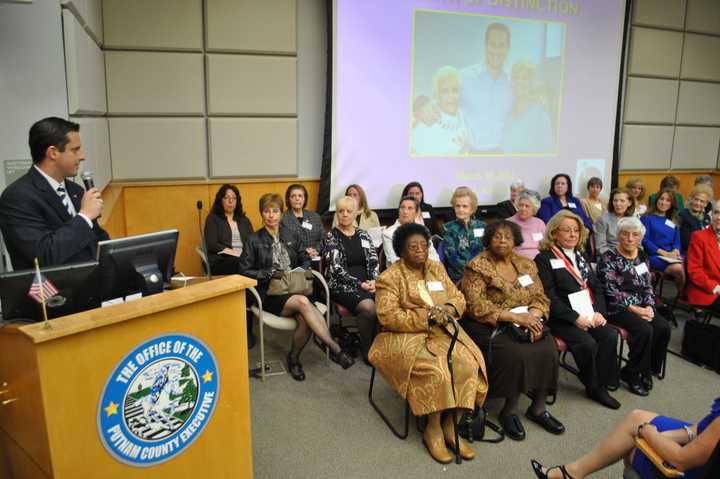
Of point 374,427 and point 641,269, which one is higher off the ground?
point 641,269

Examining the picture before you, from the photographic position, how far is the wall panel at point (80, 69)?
8.84 feet

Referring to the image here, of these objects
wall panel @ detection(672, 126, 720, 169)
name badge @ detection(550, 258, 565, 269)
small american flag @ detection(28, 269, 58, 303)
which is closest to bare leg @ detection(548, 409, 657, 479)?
name badge @ detection(550, 258, 565, 269)

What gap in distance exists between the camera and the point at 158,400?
1.51 m

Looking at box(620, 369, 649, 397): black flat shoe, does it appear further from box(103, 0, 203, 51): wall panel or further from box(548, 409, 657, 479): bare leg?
box(103, 0, 203, 51): wall panel

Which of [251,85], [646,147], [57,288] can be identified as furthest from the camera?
[646,147]

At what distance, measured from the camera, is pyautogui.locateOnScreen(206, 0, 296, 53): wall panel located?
14.4ft

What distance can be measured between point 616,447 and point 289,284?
2.14 meters

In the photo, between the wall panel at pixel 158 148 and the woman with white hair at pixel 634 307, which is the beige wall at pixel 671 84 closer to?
the woman with white hair at pixel 634 307

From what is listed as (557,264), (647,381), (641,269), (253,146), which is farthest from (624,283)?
(253,146)

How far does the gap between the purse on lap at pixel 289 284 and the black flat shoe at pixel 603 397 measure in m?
1.93

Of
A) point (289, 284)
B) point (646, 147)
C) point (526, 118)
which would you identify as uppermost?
point (526, 118)

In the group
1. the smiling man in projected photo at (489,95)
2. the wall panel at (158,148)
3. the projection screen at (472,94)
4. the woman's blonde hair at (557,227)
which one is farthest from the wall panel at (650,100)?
the wall panel at (158,148)

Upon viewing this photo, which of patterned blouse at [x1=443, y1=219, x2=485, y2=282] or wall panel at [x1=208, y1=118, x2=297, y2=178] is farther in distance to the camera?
wall panel at [x1=208, y1=118, x2=297, y2=178]

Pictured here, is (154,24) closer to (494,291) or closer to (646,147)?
(494,291)
